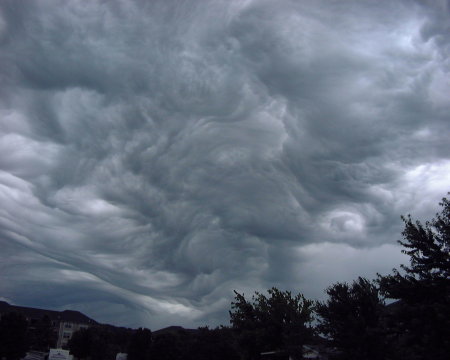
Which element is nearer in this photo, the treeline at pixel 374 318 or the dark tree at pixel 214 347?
the treeline at pixel 374 318

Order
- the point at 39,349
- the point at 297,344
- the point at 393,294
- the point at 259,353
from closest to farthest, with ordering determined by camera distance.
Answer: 1. the point at 393,294
2. the point at 297,344
3. the point at 259,353
4. the point at 39,349

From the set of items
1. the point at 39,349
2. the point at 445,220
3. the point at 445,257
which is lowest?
the point at 39,349

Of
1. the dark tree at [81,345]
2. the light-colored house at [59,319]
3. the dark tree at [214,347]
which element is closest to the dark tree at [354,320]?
the dark tree at [214,347]

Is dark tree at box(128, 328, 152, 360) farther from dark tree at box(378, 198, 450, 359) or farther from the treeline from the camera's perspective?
dark tree at box(378, 198, 450, 359)

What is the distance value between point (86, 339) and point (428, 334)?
84269mm

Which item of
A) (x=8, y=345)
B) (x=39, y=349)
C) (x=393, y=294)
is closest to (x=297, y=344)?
(x=393, y=294)

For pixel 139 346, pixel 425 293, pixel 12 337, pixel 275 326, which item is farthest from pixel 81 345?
pixel 425 293

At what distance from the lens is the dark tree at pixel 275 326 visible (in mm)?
44675

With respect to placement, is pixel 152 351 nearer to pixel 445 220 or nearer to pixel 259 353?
pixel 259 353

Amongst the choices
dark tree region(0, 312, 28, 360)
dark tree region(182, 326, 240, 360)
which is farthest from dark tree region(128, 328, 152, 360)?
dark tree region(0, 312, 28, 360)

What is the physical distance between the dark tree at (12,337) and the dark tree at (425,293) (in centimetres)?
6132

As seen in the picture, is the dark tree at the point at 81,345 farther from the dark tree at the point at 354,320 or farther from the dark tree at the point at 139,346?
the dark tree at the point at 354,320

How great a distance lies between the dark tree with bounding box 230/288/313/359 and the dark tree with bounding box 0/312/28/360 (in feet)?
119

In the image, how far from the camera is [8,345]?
6244cm
